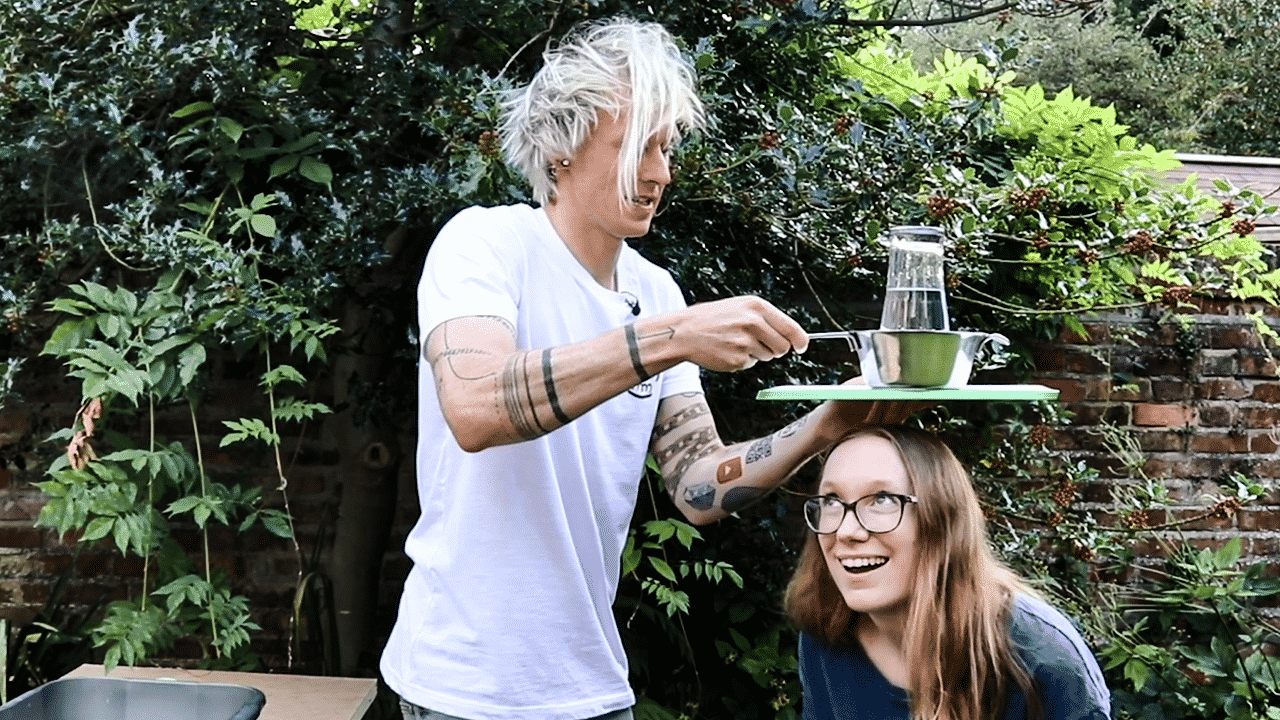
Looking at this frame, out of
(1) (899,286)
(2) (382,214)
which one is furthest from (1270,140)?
(1) (899,286)

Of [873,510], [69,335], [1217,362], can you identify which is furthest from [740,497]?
[1217,362]

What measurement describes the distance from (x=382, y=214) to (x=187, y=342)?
479 mm

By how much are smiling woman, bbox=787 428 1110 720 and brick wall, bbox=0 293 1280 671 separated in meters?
1.83

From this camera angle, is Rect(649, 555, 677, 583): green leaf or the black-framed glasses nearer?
the black-framed glasses

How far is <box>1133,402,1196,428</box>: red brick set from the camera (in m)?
3.66

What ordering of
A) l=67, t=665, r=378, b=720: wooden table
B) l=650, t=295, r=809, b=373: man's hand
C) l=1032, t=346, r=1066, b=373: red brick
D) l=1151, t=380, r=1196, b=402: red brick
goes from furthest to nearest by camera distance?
1. l=1151, t=380, r=1196, b=402: red brick
2. l=1032, t=346, r=1066, b=373: red brick
3. l=67, t=665, r=378, b=720: wooden table
4. l=650, t=295, r=809, b=373: man's hand

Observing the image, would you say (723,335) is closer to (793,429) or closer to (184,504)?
(793,429)

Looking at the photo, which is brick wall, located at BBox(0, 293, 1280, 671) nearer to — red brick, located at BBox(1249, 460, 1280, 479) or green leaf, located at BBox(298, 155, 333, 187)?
red brick, located at BBox(1249, 460, 1280, 479)

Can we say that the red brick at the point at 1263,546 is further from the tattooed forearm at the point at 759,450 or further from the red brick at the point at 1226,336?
the tattooed forearm at the point at 759,450

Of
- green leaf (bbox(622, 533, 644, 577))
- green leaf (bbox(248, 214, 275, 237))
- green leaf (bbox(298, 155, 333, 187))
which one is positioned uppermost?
green leaf (bbox(298, 155, 333, 187))

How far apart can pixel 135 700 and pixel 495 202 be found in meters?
1.17

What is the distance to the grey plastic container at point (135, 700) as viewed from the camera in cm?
206

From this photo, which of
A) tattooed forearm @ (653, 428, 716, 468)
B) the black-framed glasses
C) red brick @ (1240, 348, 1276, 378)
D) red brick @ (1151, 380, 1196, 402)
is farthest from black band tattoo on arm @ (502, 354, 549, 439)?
red brick @ (1240, 348, 1276, 378)

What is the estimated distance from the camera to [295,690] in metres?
2.59
